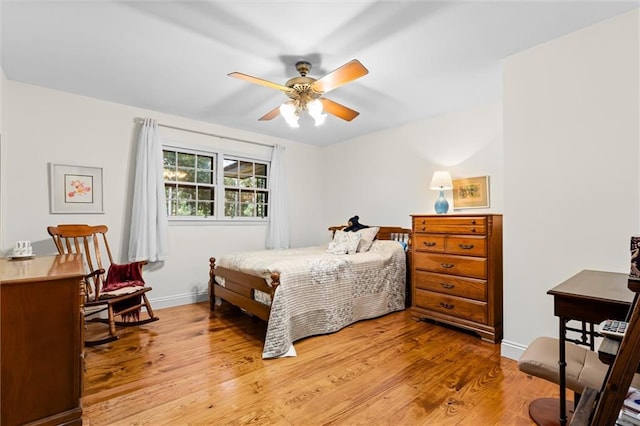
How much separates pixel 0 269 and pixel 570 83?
12.7 ft

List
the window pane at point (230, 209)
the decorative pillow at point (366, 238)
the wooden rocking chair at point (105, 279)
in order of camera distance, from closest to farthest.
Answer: the wooden rocking chair at point (105, 279), the decorative pillow at point (366, 238), the window pane at point (230, 209)

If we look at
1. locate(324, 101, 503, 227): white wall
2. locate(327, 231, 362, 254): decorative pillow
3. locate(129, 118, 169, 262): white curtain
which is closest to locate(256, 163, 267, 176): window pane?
locate(324, 101, 503, 227): white wall

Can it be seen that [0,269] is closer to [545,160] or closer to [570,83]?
[545,160]

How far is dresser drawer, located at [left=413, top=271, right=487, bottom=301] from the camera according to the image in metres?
2.78

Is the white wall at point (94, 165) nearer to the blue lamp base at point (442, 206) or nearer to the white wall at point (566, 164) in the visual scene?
the blue lamp base at point (442, 206)

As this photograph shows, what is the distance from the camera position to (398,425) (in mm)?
1612

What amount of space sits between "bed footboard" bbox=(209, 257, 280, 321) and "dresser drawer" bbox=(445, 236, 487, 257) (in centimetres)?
174

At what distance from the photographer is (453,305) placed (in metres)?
2.98

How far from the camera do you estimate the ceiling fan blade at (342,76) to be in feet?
6.61

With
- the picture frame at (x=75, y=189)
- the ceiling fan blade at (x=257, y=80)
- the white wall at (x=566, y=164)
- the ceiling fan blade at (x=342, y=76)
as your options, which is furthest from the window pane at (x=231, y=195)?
the white wall at (x=566, y=164)

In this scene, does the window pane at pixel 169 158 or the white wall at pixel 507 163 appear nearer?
the white wall at pixel 507 163

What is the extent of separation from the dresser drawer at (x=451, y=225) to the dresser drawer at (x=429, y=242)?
56mm

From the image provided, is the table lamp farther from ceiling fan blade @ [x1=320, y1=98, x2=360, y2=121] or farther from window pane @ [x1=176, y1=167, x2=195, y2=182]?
window pane @ [x1=176, y1=167, x2=195, y2=182]

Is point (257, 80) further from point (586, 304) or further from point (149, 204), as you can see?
point (586, 304)
